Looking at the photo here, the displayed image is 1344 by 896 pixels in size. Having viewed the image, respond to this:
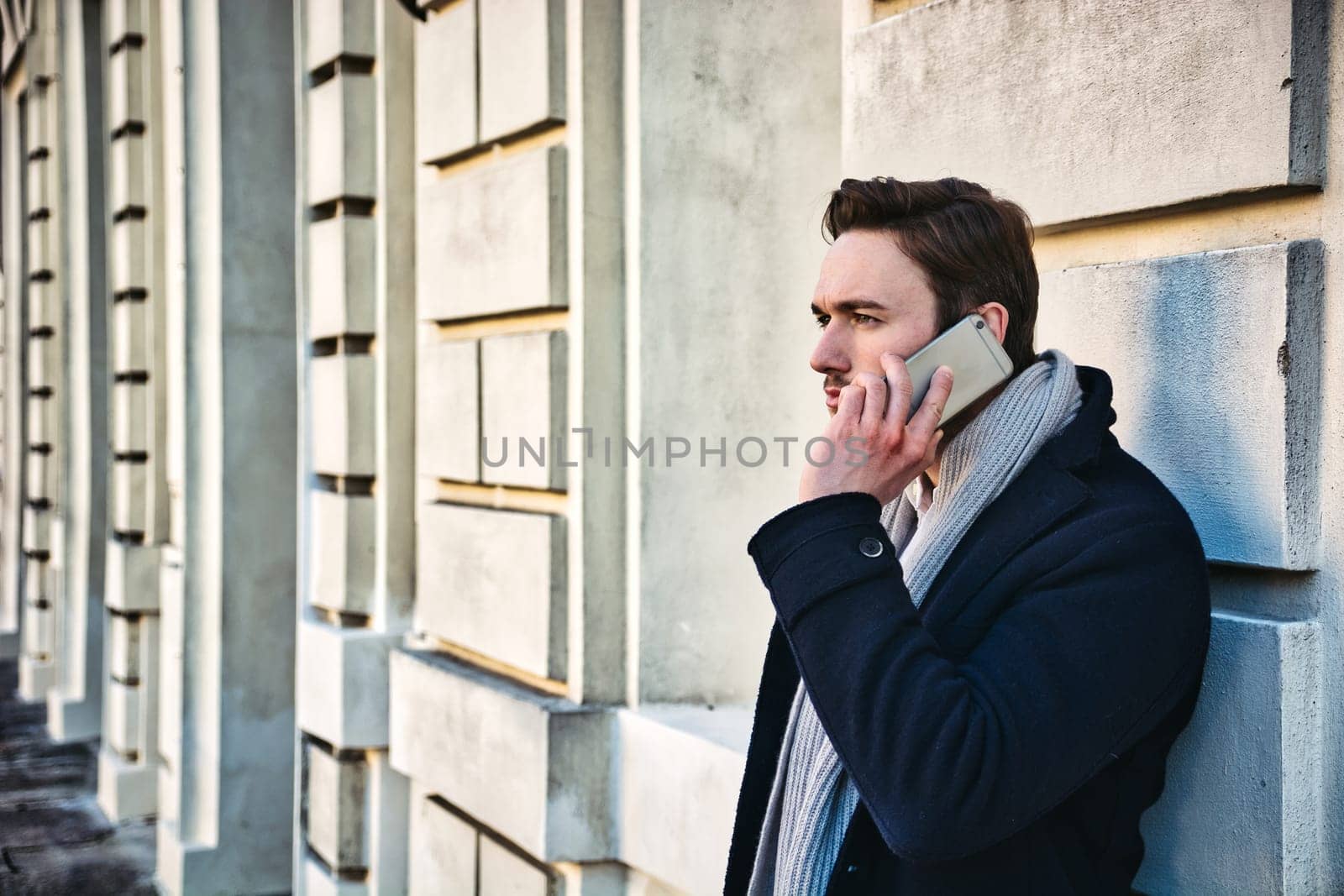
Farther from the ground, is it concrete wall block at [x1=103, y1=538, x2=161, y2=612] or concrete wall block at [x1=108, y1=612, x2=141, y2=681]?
concrete wall block at [x1=103, y1=538, x2=161, y2=612]

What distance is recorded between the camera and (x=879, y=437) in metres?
1.97

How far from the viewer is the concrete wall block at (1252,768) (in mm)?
2070

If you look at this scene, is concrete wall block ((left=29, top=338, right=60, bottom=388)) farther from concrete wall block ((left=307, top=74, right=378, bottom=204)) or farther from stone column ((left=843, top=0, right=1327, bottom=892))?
stone column ((left=843, top=0, right=1327, bottom=892))

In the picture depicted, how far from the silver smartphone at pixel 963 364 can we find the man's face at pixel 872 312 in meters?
0.05

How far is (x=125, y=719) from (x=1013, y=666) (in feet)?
24.9

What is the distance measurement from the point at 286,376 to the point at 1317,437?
5.20 meters

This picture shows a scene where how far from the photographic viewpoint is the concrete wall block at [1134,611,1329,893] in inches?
81.5

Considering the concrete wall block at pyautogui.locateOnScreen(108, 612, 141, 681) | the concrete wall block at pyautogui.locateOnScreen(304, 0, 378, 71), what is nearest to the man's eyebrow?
the concrete wall block at pyautogui.locateOnScreen(304, 0, 378, 71)

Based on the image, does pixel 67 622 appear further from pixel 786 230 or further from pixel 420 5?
pixel 786 230

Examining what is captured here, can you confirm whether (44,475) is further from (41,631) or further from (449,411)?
(449,411)

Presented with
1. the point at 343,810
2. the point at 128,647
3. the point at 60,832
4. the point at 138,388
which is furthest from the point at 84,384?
the point at 343,810

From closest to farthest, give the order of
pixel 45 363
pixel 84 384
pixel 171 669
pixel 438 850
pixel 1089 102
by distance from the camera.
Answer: pixel 1089 102 → pixel 438 850 → pixel 171 669 → pixel 84 384 → pixel 45 363

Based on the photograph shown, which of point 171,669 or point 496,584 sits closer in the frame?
point 496,584

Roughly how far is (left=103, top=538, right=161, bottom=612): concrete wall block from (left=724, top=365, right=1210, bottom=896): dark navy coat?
715cm
